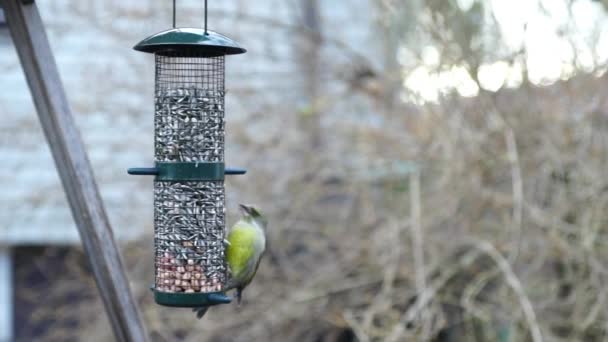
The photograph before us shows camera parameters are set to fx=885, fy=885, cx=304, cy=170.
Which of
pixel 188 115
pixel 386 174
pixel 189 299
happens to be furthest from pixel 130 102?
pixel 189 299

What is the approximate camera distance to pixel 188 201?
118 inches

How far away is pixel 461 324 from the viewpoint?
21.4 feet

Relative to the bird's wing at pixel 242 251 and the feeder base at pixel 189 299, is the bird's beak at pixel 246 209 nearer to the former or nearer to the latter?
the bird's wing at pixel 242 251

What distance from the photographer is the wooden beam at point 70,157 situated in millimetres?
2820

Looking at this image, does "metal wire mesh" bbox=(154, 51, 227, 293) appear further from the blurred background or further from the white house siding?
the white house siding

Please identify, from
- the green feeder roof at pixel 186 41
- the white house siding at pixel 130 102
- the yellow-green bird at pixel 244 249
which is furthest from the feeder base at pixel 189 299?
the white house siding at pixel 130 102

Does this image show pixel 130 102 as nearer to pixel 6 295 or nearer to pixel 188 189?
pixel 6 295

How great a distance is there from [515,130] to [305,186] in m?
1.54

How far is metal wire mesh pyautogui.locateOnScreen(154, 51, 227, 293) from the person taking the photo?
116 inches

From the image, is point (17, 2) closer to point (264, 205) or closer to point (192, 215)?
point (192, 215)

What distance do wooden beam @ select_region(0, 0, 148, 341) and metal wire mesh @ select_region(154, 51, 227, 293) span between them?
0.15m

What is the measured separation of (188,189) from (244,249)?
0.92ft

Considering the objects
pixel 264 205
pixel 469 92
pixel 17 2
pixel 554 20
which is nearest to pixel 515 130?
pixel 469 92

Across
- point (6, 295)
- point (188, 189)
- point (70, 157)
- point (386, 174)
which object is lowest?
point (6, 295)
